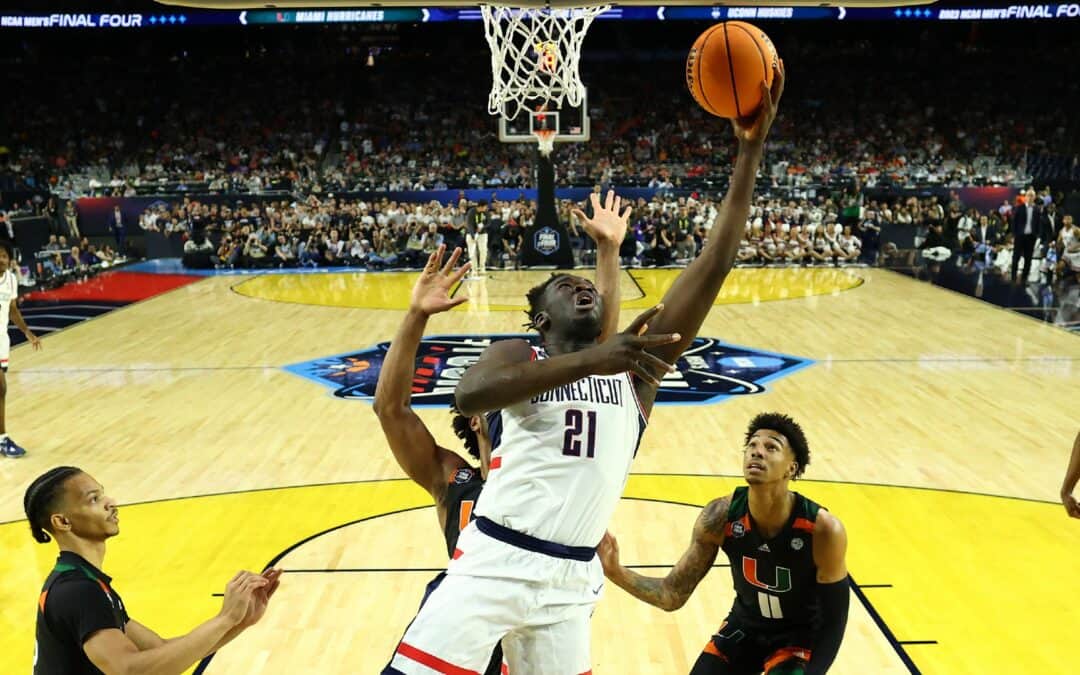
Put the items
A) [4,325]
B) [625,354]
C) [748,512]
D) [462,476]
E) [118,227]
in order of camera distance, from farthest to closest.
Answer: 1. [118,227]
2. [4,325]
3. [748,512]
4. [462,476]
5. [625,354]

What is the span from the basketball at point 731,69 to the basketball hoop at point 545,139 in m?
16.6

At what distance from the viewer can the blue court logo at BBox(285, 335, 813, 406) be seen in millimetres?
10195

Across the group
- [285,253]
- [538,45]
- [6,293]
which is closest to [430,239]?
[285,253]

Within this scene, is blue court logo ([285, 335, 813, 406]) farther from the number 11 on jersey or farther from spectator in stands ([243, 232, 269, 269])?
spectator in stands ([243, 232, 269, 269])

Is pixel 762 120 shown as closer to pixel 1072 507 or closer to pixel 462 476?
pixel 462 476

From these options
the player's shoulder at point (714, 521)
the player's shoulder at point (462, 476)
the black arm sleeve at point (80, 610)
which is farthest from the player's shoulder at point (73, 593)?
the player's shoulder at point (714, 521)

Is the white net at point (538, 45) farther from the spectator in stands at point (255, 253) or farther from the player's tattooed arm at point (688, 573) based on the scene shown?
the player's tattooed arm at point (688, 573)

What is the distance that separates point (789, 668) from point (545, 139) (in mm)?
17137

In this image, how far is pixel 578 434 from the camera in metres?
2.71

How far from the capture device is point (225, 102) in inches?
1318

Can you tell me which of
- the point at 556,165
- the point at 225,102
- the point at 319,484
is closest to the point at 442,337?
the point at 319,484

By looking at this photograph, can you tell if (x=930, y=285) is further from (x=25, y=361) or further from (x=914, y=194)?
(x=25, y=361)

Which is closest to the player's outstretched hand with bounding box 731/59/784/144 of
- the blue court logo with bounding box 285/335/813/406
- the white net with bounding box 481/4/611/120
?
the blue court logo with bounding box 285/335/813/406

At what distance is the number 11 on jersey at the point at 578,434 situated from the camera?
271 cm
